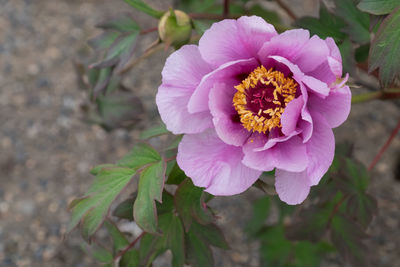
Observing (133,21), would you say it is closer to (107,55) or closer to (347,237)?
(107,55)

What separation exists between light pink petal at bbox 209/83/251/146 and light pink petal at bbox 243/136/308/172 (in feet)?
0.10

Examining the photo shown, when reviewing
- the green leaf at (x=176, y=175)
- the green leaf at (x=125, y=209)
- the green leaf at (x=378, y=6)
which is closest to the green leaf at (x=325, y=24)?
the green leaf at (x=378, y=6)

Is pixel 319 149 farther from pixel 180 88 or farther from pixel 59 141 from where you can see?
pixel 59 141

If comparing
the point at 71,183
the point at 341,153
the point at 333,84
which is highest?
the point at 333,84

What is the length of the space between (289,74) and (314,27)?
0.25 metres

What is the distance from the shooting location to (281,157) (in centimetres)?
85

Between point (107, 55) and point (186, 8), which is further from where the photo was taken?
point (186, 8)

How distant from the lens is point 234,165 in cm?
87

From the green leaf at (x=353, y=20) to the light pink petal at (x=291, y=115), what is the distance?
0.35 metres

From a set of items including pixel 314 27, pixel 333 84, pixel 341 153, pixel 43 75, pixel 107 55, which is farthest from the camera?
pixel 43 75

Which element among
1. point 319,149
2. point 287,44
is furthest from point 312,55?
point 319,149

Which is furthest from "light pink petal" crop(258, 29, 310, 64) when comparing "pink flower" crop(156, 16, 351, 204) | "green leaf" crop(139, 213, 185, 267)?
"green leaf" crop(139, 213, 185, 267)

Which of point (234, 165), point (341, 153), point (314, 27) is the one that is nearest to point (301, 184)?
point (234, 165)

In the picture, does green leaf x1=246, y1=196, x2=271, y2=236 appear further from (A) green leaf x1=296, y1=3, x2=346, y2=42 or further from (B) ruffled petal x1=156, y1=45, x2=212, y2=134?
(B) ruffled petal x1=156, y1=45, x2=212, y2=134
